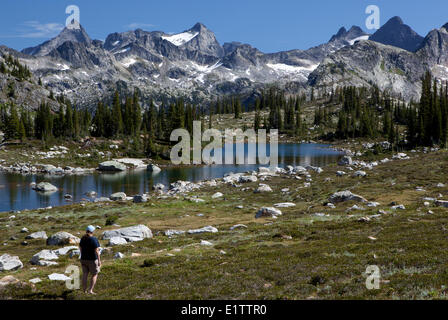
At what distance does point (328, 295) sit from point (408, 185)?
40031 mm

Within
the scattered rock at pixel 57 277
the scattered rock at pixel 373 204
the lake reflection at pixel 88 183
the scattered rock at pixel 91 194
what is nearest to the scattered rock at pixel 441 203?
the scattered rock at pixel 373 204

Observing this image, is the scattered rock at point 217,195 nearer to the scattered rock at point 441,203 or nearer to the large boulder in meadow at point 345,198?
the large boulder in meadow at point 345,198

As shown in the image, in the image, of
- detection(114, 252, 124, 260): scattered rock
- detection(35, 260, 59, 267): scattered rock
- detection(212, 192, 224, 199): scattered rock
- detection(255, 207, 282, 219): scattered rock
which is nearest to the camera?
detection(35, 260, 59, 267): scattered rock

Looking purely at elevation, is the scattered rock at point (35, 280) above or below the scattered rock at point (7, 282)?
below

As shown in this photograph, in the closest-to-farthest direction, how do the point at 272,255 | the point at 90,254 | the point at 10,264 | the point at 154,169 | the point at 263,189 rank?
the point at 90,254
the point at 272,255
the point at 10,264
the point at 263,189
the point at 154,169

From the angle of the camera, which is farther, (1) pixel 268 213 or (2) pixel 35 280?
(1) pixel 268 213

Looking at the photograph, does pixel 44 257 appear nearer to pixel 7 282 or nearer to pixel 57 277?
pixel 57 277

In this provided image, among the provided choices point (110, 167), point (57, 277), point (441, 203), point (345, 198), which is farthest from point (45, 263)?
point (110, 167)

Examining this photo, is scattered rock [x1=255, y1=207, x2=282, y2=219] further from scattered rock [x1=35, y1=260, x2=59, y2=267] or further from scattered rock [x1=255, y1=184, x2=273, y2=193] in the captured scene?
scattered rock [x1=35, y1=260, x2=59, y2=267]

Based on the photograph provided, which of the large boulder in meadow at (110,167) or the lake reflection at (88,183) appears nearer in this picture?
the lake reflection at (88,183)

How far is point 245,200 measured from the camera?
50.9 m

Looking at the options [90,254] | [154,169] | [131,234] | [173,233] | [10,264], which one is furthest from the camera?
[154,169]

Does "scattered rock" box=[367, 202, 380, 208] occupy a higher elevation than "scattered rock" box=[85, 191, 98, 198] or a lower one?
higher

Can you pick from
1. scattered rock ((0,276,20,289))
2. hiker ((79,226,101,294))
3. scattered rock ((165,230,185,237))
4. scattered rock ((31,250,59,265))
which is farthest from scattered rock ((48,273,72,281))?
scattered rock ((165,230,185,237))
